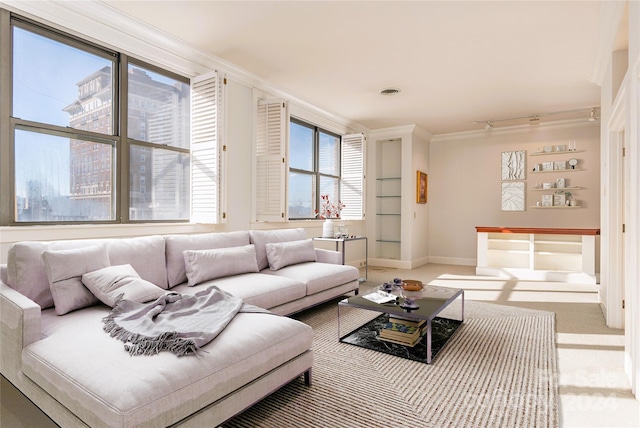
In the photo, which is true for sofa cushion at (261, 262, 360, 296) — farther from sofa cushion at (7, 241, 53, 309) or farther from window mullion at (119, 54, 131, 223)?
sofa cushion at (7, 241, 53, 309)

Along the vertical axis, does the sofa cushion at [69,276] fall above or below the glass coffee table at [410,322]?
above

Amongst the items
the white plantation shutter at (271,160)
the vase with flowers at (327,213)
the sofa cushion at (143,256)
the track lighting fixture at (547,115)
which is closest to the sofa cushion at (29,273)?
the sofa cushion at (143,256)

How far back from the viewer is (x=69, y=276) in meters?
2.20

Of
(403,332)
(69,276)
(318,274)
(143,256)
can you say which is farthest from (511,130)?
(69,276)

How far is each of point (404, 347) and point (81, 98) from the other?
3.36 metres

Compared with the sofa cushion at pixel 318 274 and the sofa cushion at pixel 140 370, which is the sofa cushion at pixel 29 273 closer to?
the sofa cushion at pixel 140 370

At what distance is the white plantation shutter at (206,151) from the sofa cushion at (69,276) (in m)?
1.51

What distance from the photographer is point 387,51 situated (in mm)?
3637

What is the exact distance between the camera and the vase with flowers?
5.24 m

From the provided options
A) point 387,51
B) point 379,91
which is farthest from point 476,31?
point 379,91

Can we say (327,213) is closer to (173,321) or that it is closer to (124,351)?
(173,321)

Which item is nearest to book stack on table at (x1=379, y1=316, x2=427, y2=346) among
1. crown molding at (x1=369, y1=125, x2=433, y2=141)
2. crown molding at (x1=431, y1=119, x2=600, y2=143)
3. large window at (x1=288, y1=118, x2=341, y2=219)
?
large window at (x1=288, y1=118, x2=341, y2=219)

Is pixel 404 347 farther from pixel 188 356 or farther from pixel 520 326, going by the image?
pixel 188 356

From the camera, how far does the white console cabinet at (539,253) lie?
5449mm
